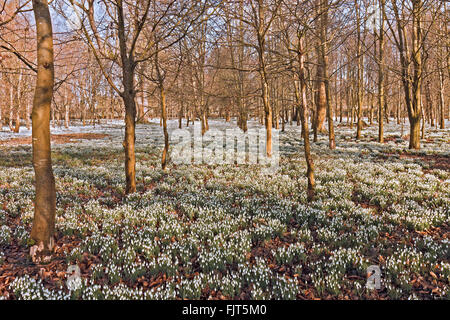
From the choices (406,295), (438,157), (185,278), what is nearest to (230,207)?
(185,278)

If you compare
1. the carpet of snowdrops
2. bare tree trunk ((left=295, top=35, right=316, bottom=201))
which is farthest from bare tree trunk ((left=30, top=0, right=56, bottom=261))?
bare tree trunk ((left=295, top=35, right=316, bottom=201))

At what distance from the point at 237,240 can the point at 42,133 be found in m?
3.95

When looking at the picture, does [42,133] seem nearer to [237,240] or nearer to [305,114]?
[237,240]

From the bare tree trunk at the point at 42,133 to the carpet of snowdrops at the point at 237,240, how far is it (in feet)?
1.33

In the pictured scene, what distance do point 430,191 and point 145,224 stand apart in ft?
27.4

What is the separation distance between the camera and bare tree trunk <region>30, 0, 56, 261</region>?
13.1ft

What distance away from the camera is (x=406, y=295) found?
3.27 meters

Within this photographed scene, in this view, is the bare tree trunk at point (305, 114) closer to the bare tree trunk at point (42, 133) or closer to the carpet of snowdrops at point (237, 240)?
the carpet of snowdrops at point (237, 240)

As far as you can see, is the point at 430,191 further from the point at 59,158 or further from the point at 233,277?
the point at 59,158

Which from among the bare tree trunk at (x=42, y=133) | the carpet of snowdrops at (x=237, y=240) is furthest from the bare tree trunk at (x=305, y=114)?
the bare tree trunk at (x=42, y=133)

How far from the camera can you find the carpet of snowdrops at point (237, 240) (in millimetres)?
3387

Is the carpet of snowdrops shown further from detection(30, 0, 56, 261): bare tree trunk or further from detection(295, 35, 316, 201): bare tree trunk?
detection(295, 35, 316, 201): bare tree trunk

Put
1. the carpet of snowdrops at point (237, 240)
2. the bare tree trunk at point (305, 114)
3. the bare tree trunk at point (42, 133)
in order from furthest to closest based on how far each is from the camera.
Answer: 1. the bare tree trunk at point (305, 114)
2. the bare tree trunk at point (42, 133)
3. the carpet of snowdrops at point (237, 240)

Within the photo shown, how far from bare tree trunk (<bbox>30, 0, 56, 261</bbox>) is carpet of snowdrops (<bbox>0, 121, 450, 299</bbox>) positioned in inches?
16.0
